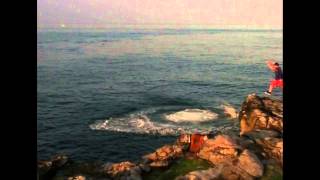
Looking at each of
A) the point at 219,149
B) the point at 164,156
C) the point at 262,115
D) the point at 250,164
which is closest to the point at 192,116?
the point at 262,115

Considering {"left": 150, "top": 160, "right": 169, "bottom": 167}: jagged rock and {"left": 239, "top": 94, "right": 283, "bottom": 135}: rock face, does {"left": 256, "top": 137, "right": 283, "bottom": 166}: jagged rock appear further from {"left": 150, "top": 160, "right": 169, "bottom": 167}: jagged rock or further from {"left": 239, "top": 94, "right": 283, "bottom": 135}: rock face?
{"left": 150, "top": 160, "right": 169, "bottom": 167}: jagged rock

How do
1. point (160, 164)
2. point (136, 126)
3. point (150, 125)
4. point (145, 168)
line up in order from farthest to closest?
point (150, 125), point (136, 126), point (160, 164), point (145, 168)

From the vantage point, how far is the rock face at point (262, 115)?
31077 mm

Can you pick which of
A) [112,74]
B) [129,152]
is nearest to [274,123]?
[129,152]

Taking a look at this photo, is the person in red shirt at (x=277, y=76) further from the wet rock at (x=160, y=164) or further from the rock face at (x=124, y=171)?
the rock face at (x=124, y=171)

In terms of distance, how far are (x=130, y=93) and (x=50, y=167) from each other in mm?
52968

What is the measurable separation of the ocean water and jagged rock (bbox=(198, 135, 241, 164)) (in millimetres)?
16928

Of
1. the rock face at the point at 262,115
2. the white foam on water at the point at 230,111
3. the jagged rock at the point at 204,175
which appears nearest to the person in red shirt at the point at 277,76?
the rock face at the point at 262,115

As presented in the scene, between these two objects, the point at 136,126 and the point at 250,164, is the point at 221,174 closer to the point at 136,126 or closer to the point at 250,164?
the point at 250,164

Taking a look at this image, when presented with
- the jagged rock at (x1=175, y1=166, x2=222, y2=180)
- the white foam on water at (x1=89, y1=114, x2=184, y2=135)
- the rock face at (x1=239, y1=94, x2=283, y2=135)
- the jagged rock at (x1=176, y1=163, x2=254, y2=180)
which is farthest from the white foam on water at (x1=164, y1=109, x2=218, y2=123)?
the jagged rock at (x1=175, y1=166, x2=222, y2=180)

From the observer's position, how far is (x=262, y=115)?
32969 mm

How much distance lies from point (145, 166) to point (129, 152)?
1708 cm

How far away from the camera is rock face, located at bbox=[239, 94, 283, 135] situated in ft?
102
